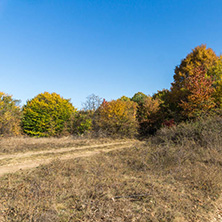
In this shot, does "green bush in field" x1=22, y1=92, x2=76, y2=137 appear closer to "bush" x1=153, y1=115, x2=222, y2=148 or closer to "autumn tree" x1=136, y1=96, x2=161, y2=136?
"autumn tree" x1=136, y1=96, x2=161, y2=136

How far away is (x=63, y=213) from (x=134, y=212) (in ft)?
4.79

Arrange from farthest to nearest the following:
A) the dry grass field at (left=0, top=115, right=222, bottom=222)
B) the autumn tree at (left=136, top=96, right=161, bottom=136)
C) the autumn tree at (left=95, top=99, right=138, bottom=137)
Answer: the autumn tree at (left=136, top=96, right=161, bottom=136) < the autumn tree at (left=95, top=99, right=138, bottom=137) < the dry grass field at (left=0, top=115, right=222, bottom=222)

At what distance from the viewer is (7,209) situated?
3451mm

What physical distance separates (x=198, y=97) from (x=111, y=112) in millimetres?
8272

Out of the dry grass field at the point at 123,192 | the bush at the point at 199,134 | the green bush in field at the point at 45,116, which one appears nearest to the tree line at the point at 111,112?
the green bush in field at the point at 45,116

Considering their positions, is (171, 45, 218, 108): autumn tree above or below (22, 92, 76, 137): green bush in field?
above

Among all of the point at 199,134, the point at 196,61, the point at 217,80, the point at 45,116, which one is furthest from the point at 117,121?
the point at 196,61

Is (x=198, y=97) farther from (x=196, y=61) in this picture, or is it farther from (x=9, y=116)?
(x=9, y=116)

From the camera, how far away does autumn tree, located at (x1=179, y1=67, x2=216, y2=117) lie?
44.7 ft

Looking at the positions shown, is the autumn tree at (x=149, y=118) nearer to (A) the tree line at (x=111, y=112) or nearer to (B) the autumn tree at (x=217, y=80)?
(A) the tree line at (x=111, y=112)

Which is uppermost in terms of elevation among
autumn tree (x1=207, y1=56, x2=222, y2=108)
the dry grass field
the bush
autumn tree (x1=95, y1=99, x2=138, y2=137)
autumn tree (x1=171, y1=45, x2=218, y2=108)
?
autumn tree (x1=171, y1=45, x2=218, y2=108)

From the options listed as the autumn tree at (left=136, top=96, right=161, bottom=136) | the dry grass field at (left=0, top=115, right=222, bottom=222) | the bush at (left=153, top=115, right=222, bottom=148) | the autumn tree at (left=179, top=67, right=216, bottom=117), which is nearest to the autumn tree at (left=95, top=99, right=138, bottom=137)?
the autumn tree at (left=136, top=96, right=161, bottom=136)

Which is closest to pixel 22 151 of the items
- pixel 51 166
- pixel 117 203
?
pixel 51 166

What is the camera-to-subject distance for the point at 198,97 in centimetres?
1388
